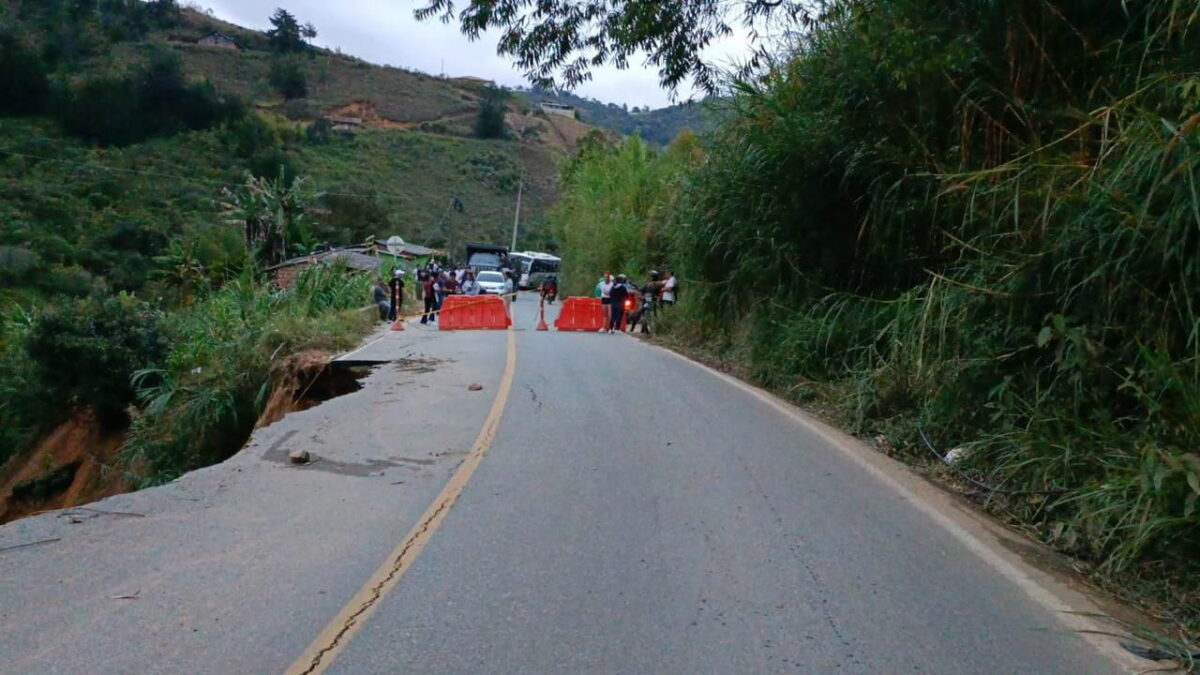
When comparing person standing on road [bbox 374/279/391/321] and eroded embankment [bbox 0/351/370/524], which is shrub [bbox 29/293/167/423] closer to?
eroded embankment [bbox 0/351/370/524]

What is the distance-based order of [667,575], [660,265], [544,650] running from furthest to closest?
1. [660,265]
2. [667,575]
3. [544,650]

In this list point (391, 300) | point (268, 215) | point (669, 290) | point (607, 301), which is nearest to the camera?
point (669, 290)

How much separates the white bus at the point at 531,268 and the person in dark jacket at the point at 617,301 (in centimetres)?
3158

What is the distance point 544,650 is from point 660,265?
100ft

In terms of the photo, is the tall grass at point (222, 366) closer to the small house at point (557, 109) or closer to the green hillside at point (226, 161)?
the green hillside at point (226, 161)

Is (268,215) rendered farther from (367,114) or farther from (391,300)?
(367,114)

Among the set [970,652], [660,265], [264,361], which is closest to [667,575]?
[970,652]

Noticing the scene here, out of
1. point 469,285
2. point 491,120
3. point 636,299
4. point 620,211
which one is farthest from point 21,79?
point 491,120

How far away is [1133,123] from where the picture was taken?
7953 mm

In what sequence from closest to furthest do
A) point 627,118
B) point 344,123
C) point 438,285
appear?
1. point 438,285
2. point 344,123
3. point 627,118

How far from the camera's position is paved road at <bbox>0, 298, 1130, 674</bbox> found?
5.10 metres

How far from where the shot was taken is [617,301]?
2941 cm

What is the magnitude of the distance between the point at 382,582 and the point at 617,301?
23.5 meters

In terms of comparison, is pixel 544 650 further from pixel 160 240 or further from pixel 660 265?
pixel 160 240
